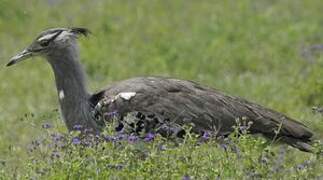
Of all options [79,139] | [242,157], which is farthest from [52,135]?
[242,157]

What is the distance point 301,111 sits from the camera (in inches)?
298

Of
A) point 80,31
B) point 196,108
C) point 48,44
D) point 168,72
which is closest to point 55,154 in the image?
point 196,108

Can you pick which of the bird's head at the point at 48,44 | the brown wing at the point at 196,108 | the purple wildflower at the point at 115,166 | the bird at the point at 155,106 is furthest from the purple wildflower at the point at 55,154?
the bird's head at the point at 48,44

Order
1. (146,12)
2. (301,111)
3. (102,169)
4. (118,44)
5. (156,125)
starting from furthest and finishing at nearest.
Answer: (146,12)
(118,44)
(301,111)
(156,125)
(102,169)

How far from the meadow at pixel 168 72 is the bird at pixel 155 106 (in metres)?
0.15

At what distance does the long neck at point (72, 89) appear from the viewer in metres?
5.91

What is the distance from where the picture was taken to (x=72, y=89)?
6039 mm

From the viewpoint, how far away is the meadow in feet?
15.2

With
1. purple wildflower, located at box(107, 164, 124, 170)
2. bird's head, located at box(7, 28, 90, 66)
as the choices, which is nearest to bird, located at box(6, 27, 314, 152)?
bird's head, located at box(7, 28, 90, 66)

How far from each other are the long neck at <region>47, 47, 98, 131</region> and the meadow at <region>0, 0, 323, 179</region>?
0.10 meters

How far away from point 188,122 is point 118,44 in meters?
4.23

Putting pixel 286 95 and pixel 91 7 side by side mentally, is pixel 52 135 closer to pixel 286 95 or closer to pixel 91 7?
pixel 286 95

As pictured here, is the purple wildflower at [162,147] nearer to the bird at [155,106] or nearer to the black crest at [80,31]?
the bird at [155,106]

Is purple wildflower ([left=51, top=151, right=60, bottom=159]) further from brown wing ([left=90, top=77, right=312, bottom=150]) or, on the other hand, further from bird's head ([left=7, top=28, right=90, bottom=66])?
bird's head ([left=7, top=28, right=90, bottom=66])
